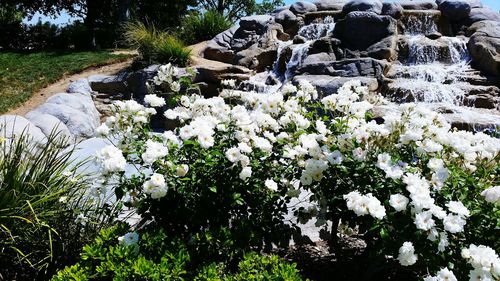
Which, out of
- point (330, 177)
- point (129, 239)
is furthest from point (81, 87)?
point (330, 177)

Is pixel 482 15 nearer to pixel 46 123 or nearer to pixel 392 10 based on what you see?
pixel 392 10

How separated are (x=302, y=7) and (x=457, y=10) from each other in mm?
4253

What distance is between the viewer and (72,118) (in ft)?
27.7

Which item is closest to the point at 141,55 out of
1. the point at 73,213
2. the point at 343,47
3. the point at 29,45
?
the point at 343,47

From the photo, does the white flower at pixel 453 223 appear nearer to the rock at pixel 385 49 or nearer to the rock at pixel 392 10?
the rock at pixel 385 49

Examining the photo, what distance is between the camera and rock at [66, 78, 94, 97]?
9.76 metres

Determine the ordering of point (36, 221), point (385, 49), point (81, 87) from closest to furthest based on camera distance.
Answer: point (36, 221)
point (385, 49)
point (81, 87)

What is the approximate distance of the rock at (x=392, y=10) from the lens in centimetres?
1118

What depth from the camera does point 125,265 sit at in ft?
6.90

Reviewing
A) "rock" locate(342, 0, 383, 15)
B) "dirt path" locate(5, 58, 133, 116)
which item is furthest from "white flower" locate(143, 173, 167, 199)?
"rock" locate(342, 0, 383, 15)

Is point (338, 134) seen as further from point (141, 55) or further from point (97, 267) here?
point (141, 55)

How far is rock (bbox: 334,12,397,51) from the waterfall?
129 cm

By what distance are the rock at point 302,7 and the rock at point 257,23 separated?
0.85 m

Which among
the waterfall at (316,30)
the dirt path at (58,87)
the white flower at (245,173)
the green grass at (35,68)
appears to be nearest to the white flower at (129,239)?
the white flower at (245,173)
